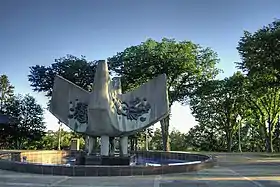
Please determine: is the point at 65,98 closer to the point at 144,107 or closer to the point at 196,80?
the point at 144,107

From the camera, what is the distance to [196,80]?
36.7m

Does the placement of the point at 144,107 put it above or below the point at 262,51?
below

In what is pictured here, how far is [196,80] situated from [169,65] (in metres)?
4.18

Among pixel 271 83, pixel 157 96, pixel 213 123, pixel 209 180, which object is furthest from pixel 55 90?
pixel 213 123

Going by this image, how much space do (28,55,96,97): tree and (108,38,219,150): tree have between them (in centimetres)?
259

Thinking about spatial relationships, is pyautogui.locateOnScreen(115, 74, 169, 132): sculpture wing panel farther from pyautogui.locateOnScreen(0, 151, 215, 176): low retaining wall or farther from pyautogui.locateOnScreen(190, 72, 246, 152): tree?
pyautogui.locateOnScreen(190, 72, 246, 152): tree

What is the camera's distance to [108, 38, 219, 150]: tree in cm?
3400

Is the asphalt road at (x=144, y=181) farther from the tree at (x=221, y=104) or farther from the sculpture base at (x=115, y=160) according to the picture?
the tree at (x=221, y=104)

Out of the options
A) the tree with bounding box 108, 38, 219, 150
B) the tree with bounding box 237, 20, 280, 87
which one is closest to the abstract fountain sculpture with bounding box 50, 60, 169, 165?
the tree with bounding box 237, 20, 280, 87

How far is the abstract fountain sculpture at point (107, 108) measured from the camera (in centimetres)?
1742

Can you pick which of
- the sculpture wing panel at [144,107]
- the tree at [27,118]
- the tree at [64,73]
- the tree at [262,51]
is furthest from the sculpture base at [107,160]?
the tree at [27,118]

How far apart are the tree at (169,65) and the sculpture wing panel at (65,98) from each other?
15415 millimetres

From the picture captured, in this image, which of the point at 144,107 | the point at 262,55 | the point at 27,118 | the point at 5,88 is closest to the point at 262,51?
the point at 262,55

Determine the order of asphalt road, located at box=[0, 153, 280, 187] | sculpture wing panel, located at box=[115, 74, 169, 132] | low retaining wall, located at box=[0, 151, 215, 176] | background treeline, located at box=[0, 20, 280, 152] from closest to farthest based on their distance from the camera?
asphalt road, located at box=[0, 153, 280, 187], low retaining wall, located at box=[0, 151, 215, 176], sculpture wing panel, located at box=[115, 74, 169, 132], background treeline, located at box=[0, 20, 280, 152]
